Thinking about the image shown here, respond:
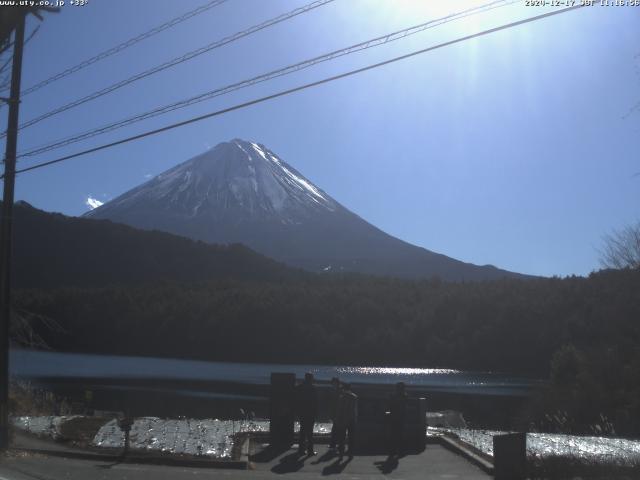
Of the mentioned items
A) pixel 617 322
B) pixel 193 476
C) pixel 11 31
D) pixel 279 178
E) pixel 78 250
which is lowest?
pixel 193 476

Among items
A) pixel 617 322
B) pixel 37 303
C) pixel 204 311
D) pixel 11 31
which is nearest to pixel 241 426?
pixel 11 31

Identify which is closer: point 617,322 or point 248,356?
point 617,322

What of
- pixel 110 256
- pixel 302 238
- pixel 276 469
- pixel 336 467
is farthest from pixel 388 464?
pixel 302 238

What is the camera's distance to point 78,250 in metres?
119

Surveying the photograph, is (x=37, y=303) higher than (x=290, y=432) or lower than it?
higher

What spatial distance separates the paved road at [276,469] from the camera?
1284 cm

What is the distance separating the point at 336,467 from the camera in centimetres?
1429

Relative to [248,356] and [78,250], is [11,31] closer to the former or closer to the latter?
[248,356]

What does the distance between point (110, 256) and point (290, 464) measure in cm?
10950

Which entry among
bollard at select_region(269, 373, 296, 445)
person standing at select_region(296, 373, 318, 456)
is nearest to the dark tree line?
bollard at select_region(269, 373, 296, 445)

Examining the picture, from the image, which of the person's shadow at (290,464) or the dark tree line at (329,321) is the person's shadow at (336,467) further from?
the dark tree line at (329,321)

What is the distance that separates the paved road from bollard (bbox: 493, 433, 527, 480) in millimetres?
749

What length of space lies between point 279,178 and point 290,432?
16944 centimetres

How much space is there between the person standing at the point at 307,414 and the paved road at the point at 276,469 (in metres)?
0.29
